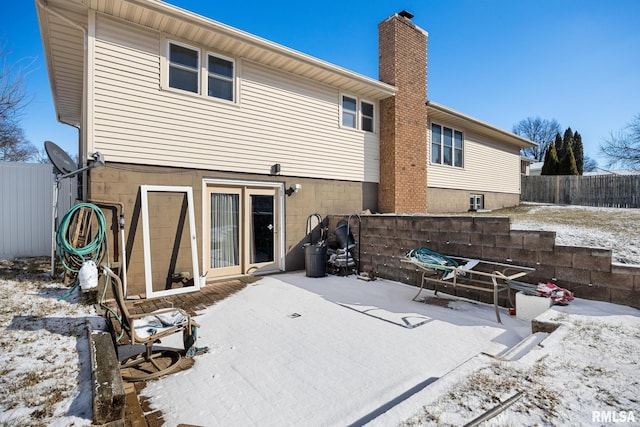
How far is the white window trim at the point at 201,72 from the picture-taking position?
6055 mm

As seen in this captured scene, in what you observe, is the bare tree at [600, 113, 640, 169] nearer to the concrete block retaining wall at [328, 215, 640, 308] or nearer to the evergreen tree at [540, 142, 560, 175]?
the evergreen tree at [540, 142, 560, 175]

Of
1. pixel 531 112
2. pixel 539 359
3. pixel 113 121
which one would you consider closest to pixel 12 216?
pixel 113 121

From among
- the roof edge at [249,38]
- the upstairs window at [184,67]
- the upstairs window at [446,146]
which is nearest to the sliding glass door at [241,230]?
the upstairs window at [184,67]

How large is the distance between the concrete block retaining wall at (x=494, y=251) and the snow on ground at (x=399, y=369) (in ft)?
1.06

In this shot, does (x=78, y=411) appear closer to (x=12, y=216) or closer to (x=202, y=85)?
(x=202, y=85)

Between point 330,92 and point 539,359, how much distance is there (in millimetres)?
7604

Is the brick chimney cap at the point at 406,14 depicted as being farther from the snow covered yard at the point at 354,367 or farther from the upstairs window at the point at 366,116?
the snow covered yard at the point at 354,367

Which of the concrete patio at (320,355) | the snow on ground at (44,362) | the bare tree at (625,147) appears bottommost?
the concrete patio at (320,355)

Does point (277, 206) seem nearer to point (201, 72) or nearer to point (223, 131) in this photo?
point (223, 131)

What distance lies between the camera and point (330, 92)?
28.1ft

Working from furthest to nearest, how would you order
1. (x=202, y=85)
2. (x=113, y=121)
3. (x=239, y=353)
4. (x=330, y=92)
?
(x=330, y=92), (x=202, y=85), (x=113, y=121), (x=239, y=353)

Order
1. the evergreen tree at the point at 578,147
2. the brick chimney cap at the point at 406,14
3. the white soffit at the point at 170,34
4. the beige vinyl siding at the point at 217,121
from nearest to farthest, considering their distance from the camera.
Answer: the white soffit at the point at 170,34
the beige vinyl siding at the point at 217,121
the brick chimney cap at the point at 406,14
the evergreen tree at the point at 578,147

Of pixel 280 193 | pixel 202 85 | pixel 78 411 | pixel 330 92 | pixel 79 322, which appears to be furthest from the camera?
pixel 330 92

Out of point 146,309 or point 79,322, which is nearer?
point 79,322
